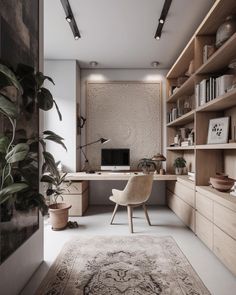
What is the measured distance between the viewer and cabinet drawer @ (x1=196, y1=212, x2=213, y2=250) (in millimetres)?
2312

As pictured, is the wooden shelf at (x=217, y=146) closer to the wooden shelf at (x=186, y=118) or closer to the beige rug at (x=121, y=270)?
the wooden shelf at (x=186, y=118)

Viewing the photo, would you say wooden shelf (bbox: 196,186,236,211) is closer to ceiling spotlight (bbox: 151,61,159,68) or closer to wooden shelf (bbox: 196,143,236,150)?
wooden shelf (bbox: 196,143,236,150)

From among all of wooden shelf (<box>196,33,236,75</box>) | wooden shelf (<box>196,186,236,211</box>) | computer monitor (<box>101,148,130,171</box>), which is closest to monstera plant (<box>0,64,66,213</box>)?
wooden shelf (<box>196,186,236,211</box>)

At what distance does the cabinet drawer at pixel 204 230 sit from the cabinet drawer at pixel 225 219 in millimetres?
192

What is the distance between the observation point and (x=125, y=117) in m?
4.50

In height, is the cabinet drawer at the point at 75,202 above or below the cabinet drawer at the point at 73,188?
below

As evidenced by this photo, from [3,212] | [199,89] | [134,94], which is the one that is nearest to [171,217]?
[199,89]

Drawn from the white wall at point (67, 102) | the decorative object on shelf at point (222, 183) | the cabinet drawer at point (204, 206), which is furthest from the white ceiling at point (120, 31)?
the cabinet drawer at point (204, 206)

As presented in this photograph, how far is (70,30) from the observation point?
3102 mm

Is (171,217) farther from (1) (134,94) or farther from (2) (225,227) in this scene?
(1) (134,94)

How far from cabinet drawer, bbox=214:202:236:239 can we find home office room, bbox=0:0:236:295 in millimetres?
15

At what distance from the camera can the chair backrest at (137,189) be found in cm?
291

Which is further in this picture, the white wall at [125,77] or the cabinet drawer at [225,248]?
the white wall at [125,77]

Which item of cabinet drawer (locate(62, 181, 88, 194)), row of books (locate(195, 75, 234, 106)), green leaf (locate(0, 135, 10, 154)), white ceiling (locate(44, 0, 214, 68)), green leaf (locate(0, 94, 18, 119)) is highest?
white ceiling (locate(44, 0, 214, 68))
